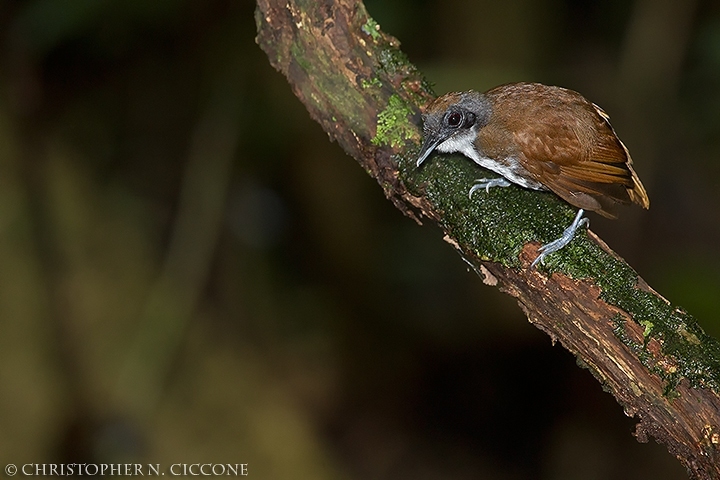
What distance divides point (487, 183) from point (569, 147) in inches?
15.2

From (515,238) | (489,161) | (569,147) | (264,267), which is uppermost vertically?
(569,147)

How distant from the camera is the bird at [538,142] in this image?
3031mm

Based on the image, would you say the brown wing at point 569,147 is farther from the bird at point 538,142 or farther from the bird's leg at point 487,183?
the bird's leg at point 487,183

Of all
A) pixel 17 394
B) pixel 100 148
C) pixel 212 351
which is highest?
pixel 100 148

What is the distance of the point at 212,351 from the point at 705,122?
14.6 feet

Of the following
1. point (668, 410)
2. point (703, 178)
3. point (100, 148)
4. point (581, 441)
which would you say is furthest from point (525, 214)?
point (703, 178)

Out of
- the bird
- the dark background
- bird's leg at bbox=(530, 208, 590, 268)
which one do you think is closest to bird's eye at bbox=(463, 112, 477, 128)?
the bird

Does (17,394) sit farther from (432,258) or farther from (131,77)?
(432,258)

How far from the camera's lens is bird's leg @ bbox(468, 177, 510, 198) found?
9.97ft

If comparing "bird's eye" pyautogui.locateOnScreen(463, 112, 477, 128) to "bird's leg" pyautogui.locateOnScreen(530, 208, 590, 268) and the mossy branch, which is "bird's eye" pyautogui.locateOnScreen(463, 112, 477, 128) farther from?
"bird's leg" pyautogui.locateOnScreen(530, 208, 590, 268)

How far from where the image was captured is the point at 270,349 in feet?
19.7

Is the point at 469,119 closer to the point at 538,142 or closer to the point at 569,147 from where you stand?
the point at 538,142

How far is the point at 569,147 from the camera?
304cm

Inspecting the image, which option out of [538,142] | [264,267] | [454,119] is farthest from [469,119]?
[264,267]
